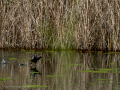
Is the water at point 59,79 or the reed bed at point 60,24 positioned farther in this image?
the reed bed at point 60,24

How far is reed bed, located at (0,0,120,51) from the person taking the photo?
1060 cm

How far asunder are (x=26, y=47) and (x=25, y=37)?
0.41 meters

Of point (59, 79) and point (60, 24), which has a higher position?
point (60, 24)

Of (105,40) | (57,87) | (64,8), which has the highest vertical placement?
(64,8)

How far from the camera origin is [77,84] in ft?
15.7

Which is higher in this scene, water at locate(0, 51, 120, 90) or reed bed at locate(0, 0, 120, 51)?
reed bed at locate(0, 0, 120, 51)

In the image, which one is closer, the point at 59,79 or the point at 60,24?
the point at 59,79

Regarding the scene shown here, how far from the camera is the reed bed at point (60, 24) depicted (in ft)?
34.8

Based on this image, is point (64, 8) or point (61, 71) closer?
point (61, 71)

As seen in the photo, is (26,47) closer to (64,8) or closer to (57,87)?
(64,8)

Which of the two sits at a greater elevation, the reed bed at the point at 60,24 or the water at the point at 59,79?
the reed bed at the point at 60,24

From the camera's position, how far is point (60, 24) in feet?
36.2

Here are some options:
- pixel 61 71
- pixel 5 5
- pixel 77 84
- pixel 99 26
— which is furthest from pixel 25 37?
pixel 77 84

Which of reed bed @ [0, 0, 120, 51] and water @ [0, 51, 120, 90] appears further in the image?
reed bed @ [0, 0, 120, 51]
